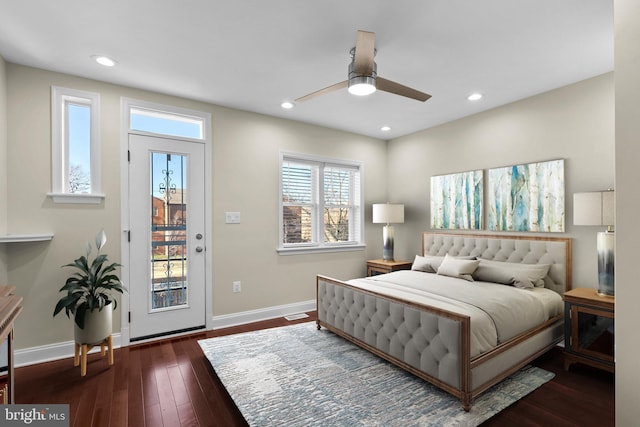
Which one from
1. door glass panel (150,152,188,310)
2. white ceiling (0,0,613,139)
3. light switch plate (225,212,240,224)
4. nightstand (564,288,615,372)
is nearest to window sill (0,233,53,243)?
door glass panel (150,152,188,310)

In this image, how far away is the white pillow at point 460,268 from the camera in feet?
11.2

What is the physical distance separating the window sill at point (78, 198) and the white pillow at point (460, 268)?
3.75 m

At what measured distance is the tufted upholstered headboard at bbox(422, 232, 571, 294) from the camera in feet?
10.4

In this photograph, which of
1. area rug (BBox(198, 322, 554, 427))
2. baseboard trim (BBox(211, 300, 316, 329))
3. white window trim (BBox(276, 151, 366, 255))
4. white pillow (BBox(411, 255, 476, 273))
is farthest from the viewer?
white window trim (BBox(276, 151, 366, 255))

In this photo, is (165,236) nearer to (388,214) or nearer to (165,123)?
(165,123)

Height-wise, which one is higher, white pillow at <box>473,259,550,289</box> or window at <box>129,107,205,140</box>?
window at <box>129,107,205,140</box>

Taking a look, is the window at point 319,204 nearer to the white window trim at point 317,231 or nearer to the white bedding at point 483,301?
the white window trim at point 317,231

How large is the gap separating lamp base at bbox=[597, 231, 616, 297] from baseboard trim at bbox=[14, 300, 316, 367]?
3193mm

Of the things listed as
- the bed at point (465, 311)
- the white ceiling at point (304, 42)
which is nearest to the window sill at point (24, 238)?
the white ceiling at point (304, 42)

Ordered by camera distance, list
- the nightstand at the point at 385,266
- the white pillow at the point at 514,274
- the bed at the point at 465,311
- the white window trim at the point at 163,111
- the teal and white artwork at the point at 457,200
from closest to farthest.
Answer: the bed at the point at 465,311 < the white pillow at the point at 514,274 < the white window trim at the point at 163,111 < the teal and white artwork at the point at 457,200 < the nightstand at the point at 385,266

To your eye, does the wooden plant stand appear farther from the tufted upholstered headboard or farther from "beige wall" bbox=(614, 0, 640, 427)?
the tufted upholstered headboard

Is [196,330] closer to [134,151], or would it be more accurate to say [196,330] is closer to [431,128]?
A: [134,151]

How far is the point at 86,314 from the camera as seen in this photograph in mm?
2656

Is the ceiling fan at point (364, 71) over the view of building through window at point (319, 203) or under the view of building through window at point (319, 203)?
over
